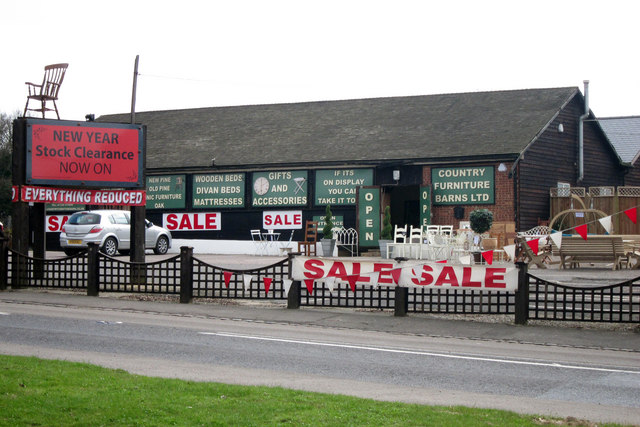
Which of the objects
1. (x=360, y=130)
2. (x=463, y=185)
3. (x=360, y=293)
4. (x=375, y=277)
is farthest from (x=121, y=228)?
(x=375, y=277)

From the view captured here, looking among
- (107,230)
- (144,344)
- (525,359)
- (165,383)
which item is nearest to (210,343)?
(144,344)

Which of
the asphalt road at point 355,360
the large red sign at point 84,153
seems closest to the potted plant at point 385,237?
the large red sign at point 84,153

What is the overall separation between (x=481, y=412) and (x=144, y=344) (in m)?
6.03

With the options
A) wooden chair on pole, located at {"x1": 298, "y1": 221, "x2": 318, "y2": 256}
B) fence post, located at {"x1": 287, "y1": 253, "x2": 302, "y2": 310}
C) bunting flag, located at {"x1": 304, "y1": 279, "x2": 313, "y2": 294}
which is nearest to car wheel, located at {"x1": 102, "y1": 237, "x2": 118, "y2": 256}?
wooden chair on pole, located at {"x1": 298, "y1": 221, "x2": 318, "y2": 256}

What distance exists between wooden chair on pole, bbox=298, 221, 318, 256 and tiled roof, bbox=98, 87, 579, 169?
2.79 m

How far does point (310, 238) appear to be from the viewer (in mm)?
34000

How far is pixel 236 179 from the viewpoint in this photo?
3628 cm

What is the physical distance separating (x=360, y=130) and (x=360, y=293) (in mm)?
18787

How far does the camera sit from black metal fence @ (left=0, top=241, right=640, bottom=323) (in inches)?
573

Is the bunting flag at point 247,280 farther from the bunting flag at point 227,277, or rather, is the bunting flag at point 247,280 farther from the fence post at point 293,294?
the fence post at point 293,294

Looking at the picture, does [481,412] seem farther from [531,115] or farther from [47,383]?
[531,115]

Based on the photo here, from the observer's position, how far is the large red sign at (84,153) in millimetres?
20281

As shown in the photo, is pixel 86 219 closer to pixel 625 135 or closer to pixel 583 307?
pixel 583 307

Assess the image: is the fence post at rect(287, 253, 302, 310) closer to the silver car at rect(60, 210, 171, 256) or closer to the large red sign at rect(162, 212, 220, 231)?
the silver car at rect(60, 210, 171, 256)
